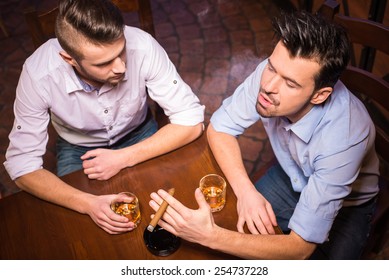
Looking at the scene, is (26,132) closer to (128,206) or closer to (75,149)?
(75,149)

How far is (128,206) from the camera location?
5.42ft

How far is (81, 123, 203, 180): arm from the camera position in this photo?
176 cm

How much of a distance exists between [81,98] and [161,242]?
873 millimetres

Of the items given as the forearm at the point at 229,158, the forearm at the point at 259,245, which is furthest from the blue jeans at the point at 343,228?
the forearm at the point at 229,158

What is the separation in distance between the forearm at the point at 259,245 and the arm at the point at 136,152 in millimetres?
523

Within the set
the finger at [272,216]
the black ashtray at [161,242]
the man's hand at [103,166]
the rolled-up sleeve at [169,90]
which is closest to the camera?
the black ashtray at [161,242]

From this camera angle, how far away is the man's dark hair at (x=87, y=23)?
1.66m

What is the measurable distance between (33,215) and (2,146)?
196 cm

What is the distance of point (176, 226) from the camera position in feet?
4.87

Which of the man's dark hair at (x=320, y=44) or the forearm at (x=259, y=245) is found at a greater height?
the man's dark hair at (x=320, y=44)

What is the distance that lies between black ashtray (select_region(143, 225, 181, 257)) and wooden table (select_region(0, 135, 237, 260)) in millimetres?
18

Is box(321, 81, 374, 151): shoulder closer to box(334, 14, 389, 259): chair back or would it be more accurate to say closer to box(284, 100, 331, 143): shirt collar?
box(284, 100, 331, 143): shirt collar

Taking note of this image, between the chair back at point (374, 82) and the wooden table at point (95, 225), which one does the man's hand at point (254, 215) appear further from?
the chair back at point (374, 82)

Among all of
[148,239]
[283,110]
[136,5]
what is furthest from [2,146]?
[283,110]
